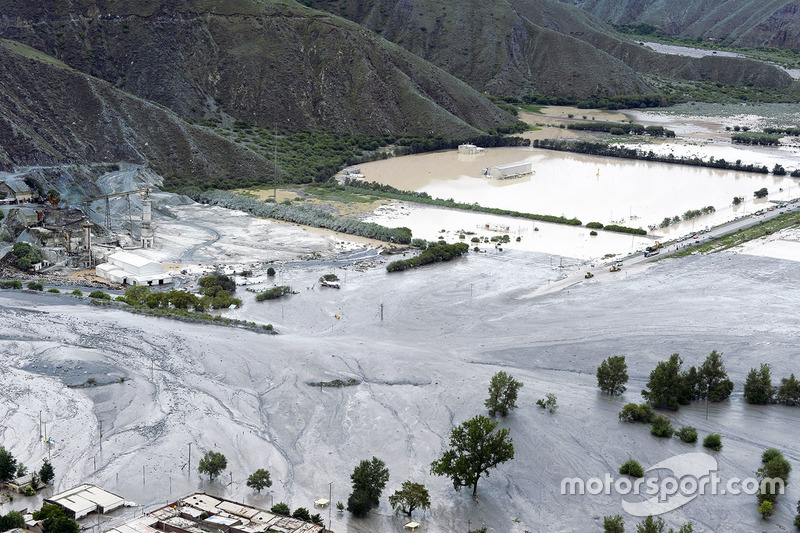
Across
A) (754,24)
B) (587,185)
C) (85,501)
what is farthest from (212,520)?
(754,24)

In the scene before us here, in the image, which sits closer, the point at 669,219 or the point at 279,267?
the point at 279,267

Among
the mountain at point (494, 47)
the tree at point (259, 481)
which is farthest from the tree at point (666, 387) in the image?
the mountain at point (494, 47)

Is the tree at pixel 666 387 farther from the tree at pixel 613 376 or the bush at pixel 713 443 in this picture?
the bush at pixel 713 443

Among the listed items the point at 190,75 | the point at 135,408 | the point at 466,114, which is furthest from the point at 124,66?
the point at 135,408

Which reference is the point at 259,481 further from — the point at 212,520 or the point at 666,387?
the point at 666,387

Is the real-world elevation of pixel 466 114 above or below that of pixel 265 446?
above

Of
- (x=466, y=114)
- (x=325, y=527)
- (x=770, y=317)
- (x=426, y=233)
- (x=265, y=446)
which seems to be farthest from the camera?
(x=466, y=114)

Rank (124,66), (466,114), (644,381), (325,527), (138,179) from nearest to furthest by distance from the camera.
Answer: (325,527), (644,381), (138,179), (124,66), (466,114)

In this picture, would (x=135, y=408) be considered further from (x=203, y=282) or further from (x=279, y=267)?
(x=279, y=267)
